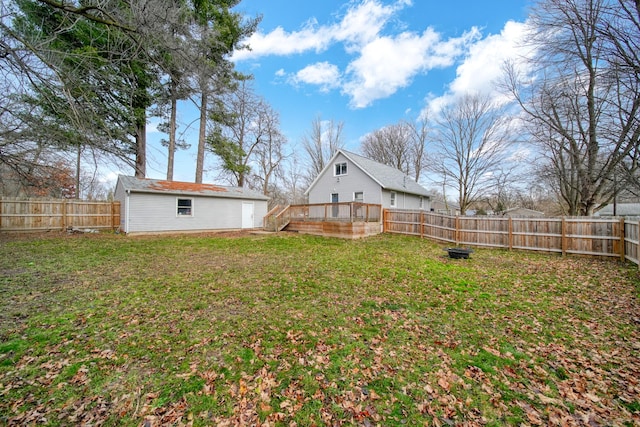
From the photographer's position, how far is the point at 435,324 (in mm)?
3828

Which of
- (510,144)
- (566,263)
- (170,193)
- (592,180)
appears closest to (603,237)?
(566,263)

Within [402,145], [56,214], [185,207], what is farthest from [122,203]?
[402,145]

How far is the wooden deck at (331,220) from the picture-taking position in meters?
13.0

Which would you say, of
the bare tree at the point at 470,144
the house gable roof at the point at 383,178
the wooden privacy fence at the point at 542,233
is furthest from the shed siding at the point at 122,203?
the bare tree at the point at 470,144

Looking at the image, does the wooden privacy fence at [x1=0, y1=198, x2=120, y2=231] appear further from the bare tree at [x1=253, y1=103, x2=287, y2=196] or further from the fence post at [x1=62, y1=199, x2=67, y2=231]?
the bare tree at [x1=253, y1=103, x2=287, y2=196]

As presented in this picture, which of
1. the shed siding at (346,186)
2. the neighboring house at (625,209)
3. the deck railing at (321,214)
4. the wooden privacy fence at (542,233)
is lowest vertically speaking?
the wooden privacy fence at (542,233)

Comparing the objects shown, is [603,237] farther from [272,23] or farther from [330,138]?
[330,138]

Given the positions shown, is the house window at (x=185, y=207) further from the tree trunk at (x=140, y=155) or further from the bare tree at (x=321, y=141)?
the bare tree at (x=321, y=141)

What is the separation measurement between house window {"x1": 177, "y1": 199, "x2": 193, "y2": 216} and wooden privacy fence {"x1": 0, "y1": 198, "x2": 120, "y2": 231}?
3882mm

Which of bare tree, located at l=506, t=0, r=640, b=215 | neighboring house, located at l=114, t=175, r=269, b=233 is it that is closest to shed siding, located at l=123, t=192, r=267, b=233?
neighboring house, located at l=114, t=175, r=269, b=233

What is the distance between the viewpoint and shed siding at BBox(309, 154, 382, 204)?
16.3 meters

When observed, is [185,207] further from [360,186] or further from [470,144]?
[470,144]

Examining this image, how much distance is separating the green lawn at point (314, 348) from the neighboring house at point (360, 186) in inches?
411

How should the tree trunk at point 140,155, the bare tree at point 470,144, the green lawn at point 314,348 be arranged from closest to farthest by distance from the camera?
1. the green lawn at point 314,348
2. the tree trunk at point 140,155
3. the bare tree at point 470,144
